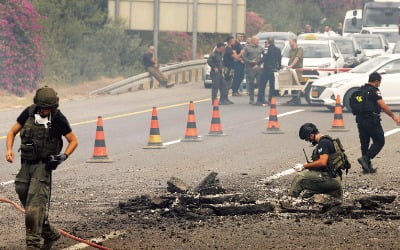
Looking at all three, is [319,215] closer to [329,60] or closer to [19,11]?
[329,60]

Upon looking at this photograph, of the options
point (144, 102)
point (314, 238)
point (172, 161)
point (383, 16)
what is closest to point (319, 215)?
point (314, 238)

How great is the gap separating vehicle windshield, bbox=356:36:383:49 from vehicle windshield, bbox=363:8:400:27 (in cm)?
467

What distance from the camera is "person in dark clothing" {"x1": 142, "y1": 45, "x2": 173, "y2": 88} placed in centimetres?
3544

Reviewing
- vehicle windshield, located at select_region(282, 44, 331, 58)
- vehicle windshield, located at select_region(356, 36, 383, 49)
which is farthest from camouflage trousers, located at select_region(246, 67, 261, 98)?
vehicle windshield, located at select_region(356, 36, 383, 49)

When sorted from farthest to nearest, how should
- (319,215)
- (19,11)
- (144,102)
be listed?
(19,11) < (144,102) < (319,215)

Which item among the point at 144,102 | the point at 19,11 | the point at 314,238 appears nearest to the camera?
the point at 314,238

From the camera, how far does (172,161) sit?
18422 mm

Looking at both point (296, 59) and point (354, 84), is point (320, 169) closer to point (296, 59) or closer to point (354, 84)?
point (354, 84)

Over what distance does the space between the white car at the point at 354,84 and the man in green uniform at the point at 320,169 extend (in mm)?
14386

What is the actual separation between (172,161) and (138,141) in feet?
11.0

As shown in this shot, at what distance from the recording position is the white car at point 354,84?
91.3 feet

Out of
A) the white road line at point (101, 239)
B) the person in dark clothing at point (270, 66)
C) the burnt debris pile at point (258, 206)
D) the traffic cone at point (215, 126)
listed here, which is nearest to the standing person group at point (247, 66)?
the person in dark clothing at point (270, 66)

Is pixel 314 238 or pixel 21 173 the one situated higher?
pixel 21 173

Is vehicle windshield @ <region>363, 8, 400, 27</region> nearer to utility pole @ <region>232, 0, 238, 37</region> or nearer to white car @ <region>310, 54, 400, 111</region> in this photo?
utility pole @ <region>232, 0, 238, 37</region>
